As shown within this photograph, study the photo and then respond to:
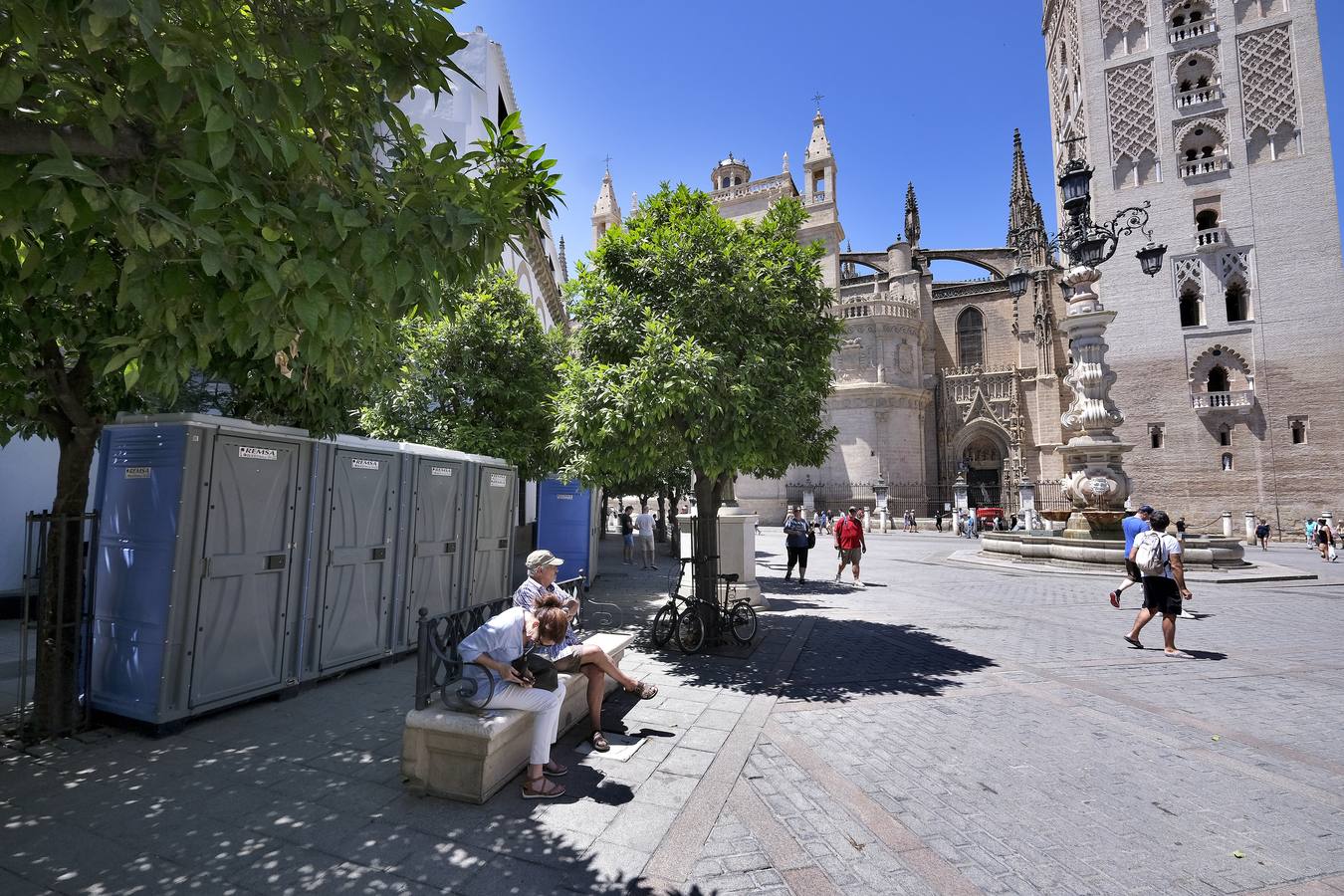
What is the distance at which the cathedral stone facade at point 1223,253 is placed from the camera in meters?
28.5

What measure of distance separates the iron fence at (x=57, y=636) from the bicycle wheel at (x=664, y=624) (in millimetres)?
5087

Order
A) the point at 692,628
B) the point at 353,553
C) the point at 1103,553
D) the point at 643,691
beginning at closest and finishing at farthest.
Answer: the point at 643,691 < the point at 353,553 < the point at 692,628 < the point at 1103,553

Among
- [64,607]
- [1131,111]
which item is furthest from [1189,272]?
[64,607]

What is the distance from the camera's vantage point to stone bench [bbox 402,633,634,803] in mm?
3613

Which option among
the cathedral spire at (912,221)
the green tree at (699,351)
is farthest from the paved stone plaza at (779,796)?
the cathedral spire at (912,221)

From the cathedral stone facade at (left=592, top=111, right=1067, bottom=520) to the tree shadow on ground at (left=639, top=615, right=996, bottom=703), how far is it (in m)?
32.1

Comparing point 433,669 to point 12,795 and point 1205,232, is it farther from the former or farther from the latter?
point 1205,232

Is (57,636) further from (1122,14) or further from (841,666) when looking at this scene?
(1122,14)

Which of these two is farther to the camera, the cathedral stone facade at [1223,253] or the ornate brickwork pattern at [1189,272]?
the ornate brickwork pattern at [1189,272]

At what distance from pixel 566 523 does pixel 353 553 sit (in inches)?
259

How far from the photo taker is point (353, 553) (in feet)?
20.5

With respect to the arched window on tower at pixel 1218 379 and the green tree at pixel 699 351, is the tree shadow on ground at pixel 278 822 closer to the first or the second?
the green tree at pixel 699 351

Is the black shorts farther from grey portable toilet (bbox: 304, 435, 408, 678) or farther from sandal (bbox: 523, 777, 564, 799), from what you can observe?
grey portable toilet (bbox: 304, 435, 408, 678)

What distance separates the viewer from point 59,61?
8.25 ft
